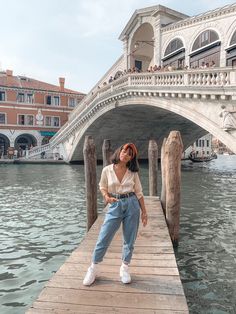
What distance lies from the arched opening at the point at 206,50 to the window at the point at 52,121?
2023cm

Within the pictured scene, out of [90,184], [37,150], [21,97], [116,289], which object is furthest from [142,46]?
[116,289]

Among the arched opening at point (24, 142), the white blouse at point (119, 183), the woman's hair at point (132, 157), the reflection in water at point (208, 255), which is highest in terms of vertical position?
the arched opening at point (24, 142)

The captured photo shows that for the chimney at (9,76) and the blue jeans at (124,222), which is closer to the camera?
the blue jeans at (124,222)

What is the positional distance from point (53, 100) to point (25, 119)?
12.1 feet

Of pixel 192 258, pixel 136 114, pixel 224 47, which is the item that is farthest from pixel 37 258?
pixel 136 114

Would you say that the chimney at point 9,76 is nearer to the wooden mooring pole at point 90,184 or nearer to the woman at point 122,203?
the wooden mooring pole at point 90,184

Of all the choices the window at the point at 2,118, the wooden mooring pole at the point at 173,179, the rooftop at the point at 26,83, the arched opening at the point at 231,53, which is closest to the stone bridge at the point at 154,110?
the arched opening at the point at 231,53

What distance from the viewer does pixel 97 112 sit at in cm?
2298

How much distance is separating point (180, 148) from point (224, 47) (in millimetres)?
11824

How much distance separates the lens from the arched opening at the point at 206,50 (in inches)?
647

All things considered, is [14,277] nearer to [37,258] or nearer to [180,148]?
[37,258]

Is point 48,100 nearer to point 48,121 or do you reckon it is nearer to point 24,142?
point 48,121

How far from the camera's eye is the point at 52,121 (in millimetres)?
35469

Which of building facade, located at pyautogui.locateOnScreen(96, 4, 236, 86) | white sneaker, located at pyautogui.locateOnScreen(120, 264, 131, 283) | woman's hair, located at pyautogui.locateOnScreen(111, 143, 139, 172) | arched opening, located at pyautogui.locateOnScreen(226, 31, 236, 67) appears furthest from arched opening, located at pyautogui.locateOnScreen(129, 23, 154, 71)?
white sneaker, located at pyautogui.locateOnScreen(120, 264, 131, 283)
